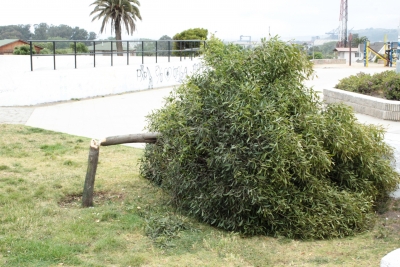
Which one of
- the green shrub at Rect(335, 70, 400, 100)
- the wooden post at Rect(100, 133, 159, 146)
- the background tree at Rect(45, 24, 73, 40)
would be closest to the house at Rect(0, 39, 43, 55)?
the background tree at Rect(45, 24, 73, 40)

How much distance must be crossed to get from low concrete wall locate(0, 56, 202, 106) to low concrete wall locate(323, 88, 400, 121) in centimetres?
424

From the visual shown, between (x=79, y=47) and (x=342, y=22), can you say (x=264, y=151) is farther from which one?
(x=342, y=22)

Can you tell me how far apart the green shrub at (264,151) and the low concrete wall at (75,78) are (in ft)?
22.7

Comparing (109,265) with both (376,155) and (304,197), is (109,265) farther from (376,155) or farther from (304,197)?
(376,155)

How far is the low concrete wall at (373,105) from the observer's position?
11586 millimetres

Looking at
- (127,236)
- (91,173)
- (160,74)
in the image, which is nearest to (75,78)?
(160,74)

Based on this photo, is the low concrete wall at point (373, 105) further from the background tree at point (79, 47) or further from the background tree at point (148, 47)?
the background tree at point (148, 47)

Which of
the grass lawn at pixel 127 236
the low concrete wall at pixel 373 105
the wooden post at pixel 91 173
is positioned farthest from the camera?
the low concrete wall at pixel 373 105

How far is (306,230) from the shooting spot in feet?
19.3

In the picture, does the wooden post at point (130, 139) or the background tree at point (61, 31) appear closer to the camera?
the wooden post at point (130, 139)

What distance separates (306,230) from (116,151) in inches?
190

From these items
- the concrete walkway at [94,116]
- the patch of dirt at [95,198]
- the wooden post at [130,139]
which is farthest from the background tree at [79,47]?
the wooden post at [130,139]

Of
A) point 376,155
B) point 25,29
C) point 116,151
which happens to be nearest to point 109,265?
point 376,155

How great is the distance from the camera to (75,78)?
18.3 meters
